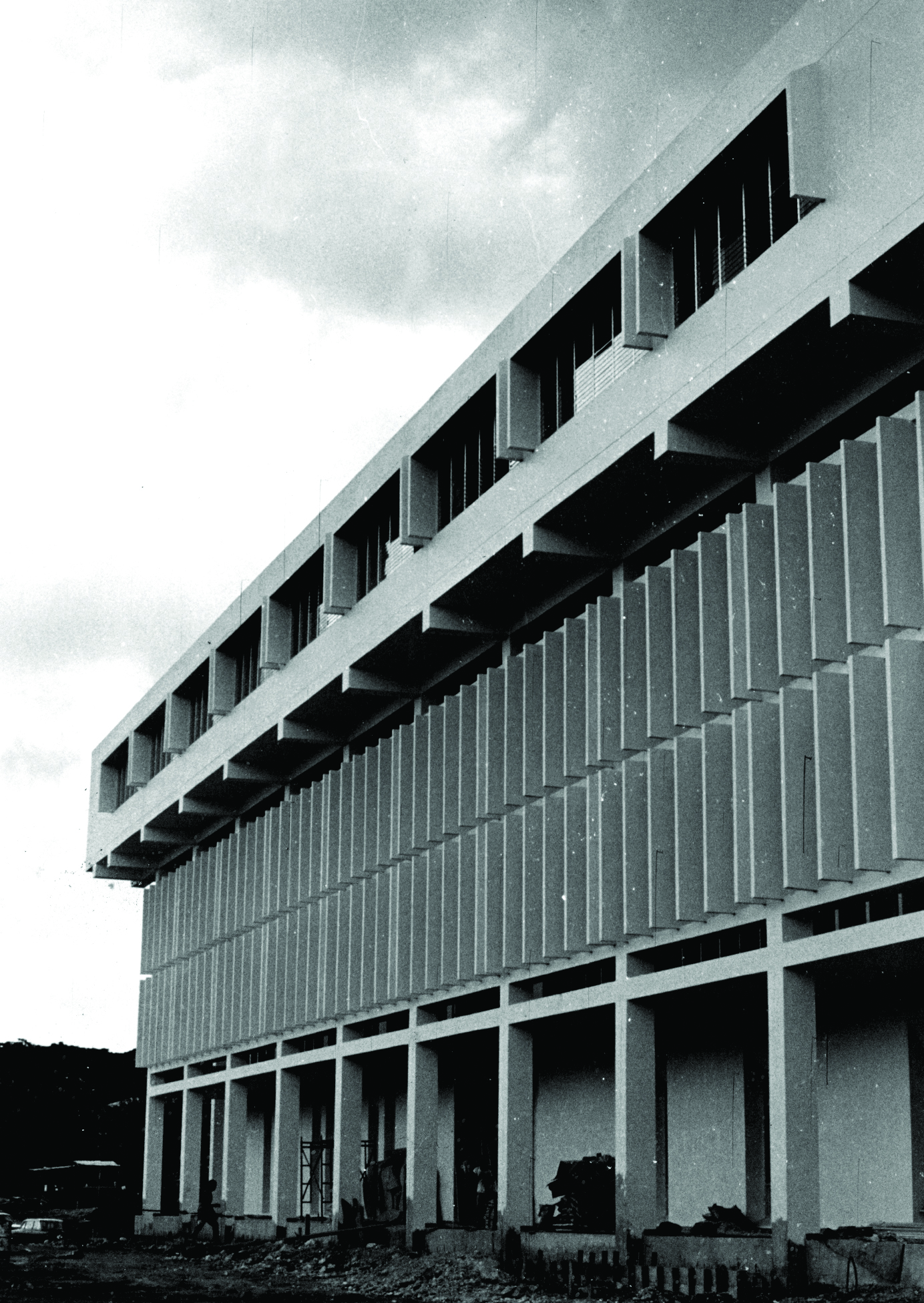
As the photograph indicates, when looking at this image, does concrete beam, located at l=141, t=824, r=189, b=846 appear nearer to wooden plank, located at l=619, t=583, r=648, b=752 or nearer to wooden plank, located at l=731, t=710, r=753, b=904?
wooden plank, located at l=619, t=583, r=648, b=752

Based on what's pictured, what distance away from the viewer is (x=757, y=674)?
65.4 feet

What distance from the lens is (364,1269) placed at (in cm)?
2859

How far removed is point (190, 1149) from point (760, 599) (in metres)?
29.0

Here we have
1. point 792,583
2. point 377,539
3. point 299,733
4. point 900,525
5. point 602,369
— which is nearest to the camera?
point 900,525

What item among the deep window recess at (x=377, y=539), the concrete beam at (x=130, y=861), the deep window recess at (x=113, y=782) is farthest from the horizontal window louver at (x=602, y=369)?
the deep window recess at (x=113, y=782)

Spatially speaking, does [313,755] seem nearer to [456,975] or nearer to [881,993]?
[456,975]

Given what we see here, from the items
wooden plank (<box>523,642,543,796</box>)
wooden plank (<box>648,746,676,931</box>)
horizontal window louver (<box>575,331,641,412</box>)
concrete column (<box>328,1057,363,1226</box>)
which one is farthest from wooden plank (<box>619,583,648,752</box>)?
concrete column (<box>328,1057,363,1226</box>)

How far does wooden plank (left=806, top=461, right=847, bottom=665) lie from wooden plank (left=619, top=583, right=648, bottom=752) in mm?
4070

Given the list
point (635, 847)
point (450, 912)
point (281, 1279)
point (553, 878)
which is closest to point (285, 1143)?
point (281, 1279)

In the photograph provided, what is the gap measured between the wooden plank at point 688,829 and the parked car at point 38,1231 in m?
26.8

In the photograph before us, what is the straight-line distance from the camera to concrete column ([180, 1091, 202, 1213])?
44062 mm

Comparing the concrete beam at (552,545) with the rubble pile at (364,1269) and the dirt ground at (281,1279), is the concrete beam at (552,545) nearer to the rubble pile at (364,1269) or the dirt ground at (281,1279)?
the dirt ground at (281,1279)

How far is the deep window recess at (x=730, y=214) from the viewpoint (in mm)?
19953

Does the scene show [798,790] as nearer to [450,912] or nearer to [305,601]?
[450,912]
